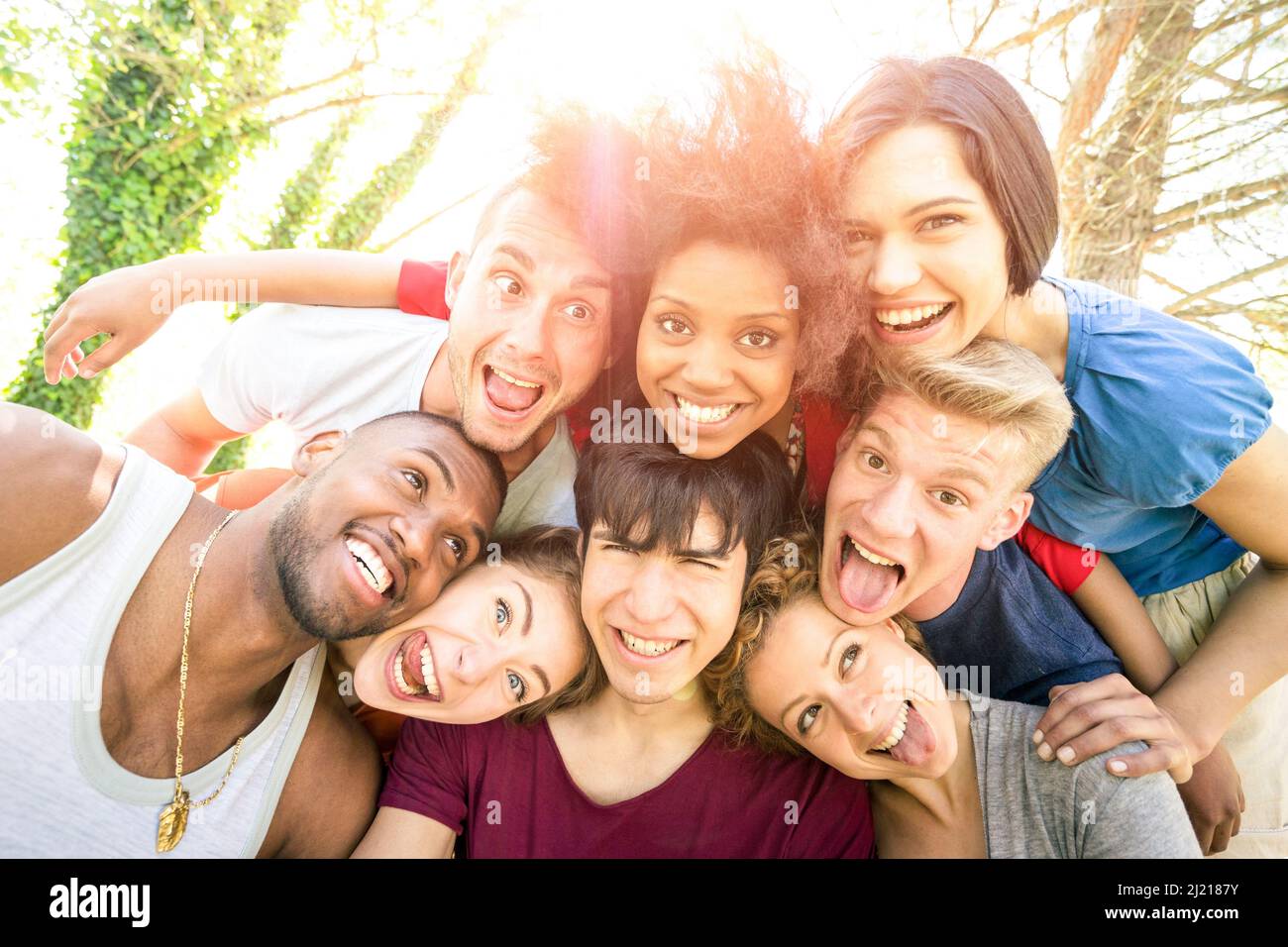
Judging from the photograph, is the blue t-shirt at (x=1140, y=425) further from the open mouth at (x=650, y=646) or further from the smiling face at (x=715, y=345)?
the open mouth at (x=650, y=646)

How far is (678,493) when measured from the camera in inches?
86.1

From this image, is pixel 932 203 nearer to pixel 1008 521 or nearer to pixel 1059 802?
pixel 1008 521

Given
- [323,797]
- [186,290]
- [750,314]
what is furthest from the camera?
[186,290]

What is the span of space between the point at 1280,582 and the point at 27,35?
5608 millimetres

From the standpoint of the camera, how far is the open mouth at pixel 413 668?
7.20 feet

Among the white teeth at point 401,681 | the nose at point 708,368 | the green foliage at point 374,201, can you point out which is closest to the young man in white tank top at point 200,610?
the white teeth at point 401,681

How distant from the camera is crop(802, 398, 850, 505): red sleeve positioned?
233cm

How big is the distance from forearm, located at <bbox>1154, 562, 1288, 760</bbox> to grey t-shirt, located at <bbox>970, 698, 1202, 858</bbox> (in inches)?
9.8

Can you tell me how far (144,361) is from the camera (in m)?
5.66

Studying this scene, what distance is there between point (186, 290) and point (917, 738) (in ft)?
8.19

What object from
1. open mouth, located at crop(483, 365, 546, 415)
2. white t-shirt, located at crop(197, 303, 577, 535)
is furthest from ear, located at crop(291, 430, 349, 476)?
open mouth, located at crop(483, 365, 546, 415)

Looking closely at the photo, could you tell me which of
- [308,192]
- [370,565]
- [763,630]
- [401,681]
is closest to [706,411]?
[763,630]

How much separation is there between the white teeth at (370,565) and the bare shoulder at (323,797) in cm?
51

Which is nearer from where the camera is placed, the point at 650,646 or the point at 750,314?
the point at 750,314
